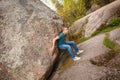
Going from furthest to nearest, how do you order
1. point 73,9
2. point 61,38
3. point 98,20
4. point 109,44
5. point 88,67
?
point 73,9, point 98,20, point 61,38, point 109,44, point 88,67

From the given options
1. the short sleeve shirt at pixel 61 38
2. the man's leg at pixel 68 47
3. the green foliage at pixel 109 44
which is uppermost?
the short sleeve shirt at pixel 61 38

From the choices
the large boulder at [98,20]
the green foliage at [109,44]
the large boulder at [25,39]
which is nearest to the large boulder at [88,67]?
the green foliage at [109,44]

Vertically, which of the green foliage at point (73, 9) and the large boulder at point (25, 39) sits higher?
the large boulder at point (25, 39)

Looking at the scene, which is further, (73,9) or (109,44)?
(73,9)

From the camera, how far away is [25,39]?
978 centimetres

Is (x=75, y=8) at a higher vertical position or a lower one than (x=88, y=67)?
lower

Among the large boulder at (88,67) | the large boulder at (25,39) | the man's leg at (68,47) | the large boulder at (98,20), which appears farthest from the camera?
the large boulder at (98,20)

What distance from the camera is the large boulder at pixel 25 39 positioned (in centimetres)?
926

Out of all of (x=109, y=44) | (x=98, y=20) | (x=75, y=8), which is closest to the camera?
(x=109, y=44)

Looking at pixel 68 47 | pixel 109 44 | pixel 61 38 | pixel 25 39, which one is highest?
pixel 25 39

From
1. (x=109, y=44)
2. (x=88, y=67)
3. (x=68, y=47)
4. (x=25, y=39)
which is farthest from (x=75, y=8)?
(x=88, y=67)

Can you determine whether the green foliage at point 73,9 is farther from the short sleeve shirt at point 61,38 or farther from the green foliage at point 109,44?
the short sleeve shirt at point 61,38

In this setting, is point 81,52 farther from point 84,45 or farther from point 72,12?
point 72,12

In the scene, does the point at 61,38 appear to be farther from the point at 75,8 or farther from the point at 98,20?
the point at 75,8
